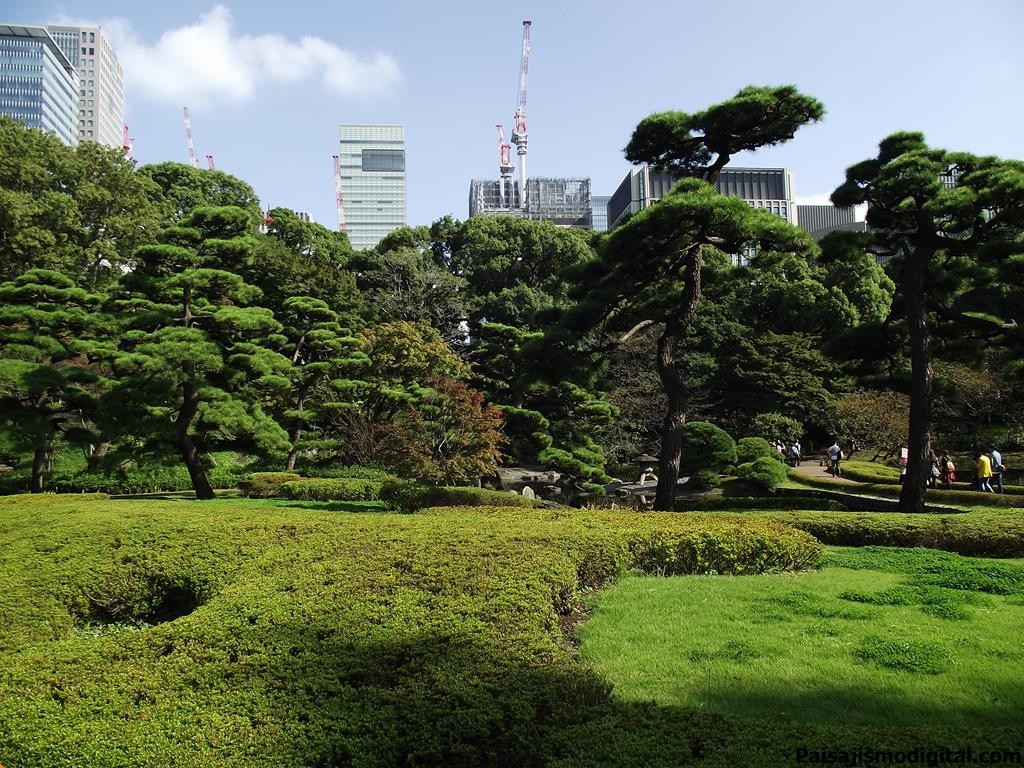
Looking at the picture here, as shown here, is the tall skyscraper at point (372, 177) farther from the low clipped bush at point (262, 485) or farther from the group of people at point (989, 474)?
the group of people at point (989, 474)

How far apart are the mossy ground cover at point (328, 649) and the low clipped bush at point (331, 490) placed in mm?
8681

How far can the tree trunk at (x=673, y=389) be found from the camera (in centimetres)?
1077

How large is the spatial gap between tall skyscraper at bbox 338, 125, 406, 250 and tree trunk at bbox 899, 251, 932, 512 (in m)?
130

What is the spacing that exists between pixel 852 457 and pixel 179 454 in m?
21.2

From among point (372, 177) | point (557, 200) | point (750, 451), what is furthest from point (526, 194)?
point (750, 451)

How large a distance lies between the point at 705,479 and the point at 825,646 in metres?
12.6

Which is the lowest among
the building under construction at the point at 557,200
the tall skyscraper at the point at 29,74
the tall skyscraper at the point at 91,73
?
the building under construction at the point at 557,200

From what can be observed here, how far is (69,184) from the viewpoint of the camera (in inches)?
912

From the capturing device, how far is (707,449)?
1628cm

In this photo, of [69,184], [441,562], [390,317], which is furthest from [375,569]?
[69,184]

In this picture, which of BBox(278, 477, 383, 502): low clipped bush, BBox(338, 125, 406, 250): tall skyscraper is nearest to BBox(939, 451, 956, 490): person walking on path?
BBox(278, 477, 383, 502): low clipped bush

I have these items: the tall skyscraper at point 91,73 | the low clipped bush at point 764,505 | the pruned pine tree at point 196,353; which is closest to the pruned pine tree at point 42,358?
the pruned pine tree at point 196,353

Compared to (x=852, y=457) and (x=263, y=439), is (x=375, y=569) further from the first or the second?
(x=852, y=457)

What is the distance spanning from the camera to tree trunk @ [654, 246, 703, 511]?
424 inches
